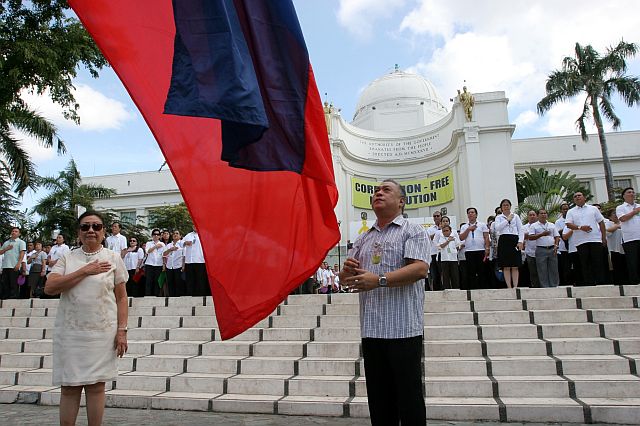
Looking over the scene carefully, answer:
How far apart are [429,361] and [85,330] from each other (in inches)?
141

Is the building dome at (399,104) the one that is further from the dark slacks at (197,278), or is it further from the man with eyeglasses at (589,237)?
the man with eyeglasses at (589,237)

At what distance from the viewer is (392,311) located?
2787 mm

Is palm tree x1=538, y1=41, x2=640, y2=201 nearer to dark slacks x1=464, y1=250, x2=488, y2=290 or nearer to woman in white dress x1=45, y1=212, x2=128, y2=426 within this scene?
dark slacks x1=464, y1=250, x2=488, y2=290

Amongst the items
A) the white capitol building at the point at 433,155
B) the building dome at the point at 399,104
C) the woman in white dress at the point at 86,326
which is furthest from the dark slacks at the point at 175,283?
Result: the building dome at the point at 399,104

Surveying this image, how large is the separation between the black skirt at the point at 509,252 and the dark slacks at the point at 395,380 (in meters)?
6.42

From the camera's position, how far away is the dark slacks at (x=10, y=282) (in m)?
11.1

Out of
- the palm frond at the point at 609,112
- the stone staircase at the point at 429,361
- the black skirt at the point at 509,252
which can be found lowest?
the stone staircase at the point at 429,361

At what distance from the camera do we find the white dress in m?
3.24

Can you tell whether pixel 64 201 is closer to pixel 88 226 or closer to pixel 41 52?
pixel 41 52

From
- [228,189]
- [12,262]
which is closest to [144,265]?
[12,262]

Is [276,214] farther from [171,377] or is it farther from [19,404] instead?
[19,404]

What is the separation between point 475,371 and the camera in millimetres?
5145

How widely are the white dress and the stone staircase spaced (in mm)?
1861

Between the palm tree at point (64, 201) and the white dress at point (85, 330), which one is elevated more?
the palm tree at point (64, 201)
